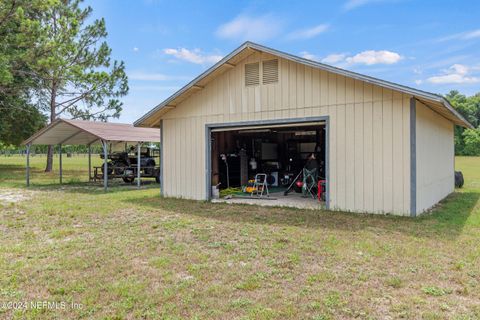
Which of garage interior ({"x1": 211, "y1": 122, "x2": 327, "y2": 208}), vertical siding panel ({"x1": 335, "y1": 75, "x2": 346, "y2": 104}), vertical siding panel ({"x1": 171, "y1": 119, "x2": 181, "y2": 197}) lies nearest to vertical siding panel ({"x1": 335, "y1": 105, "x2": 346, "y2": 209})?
vertical siding panel ({"x1": 335, "y1": 75, "x2": 346, "y2": 104})

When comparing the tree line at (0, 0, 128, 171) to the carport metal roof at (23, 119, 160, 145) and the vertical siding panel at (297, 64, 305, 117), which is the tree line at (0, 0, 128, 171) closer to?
the carport metal roof at (23, 119, 160, 145)

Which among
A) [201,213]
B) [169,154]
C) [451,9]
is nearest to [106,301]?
[201,213]

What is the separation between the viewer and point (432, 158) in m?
8.23

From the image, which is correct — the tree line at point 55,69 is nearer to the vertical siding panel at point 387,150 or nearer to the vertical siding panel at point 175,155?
the vertical siding panel at point 175,155

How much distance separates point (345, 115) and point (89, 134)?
1013cm

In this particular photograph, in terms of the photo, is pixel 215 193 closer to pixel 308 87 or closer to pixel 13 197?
pixel 308 87

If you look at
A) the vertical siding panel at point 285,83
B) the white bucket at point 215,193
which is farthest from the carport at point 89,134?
the vertical siding panel at point 285,83

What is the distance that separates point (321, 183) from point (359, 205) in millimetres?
1456

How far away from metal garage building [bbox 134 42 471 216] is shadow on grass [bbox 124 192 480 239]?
0.40 metres

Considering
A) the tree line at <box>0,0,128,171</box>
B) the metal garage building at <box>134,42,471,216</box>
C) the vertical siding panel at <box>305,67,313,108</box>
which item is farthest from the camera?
the tree line at <box>0,0,128,171</box>

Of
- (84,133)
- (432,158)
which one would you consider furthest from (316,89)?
(84,133)

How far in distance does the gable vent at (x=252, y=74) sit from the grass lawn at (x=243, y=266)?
10.3 feet

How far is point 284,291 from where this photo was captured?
131 inches

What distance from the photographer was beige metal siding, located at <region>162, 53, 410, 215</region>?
666 cm
